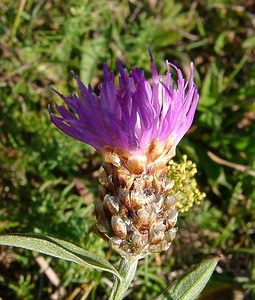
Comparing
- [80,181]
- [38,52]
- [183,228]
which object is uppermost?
[38,52]

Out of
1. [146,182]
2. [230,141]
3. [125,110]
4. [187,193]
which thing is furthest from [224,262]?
[125,110]

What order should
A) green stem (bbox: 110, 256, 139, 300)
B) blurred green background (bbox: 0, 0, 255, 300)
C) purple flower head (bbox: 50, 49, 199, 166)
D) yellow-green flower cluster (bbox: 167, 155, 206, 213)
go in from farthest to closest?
blurred green background (bbox: 0, 0, 255, 300) → yellow-green flower cluster (bbox: 167, 155, 206, 213) → green stem (bbox: 110, 256, 139, 300) → purple flower head (bbox: 50, 49, 199, 166)

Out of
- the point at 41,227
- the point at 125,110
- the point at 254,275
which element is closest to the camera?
the point at 125,110

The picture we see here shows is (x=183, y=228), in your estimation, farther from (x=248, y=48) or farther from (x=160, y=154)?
(x=248, y=48)

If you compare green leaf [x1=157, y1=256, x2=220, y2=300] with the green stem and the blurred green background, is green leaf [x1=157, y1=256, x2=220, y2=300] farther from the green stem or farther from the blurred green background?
the blurred green background

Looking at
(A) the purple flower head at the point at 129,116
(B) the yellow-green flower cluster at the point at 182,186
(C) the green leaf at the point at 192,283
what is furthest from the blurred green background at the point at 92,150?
(A) the purple flower head at the point at 129,116

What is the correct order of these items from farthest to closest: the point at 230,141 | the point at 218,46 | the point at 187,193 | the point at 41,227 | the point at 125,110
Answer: the point at 218,46
the point at 230,141
the point at 41,227
the point at 187,193
the point at 125,110

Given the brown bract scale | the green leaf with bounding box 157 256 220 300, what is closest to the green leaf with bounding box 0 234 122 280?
the brown bract scale
